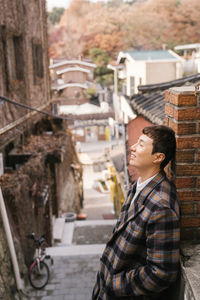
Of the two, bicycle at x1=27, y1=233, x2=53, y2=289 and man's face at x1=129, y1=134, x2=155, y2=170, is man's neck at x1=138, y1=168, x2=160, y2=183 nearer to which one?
man's face at x1=129, y1=134, x2=155, y2=170

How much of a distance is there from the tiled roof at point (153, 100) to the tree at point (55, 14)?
53.9 m

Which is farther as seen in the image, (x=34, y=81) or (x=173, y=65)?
(x=173, y=65)

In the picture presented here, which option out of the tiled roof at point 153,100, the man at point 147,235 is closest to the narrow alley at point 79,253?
the tiled roof at point 153,100

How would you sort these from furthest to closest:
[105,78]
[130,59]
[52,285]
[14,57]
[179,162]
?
[105,78] < [130,59] < [14,57] < [52,285] < [179,162]

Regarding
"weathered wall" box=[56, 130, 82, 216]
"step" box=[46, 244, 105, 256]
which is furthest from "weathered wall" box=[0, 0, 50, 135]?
"step" box=[46, 244, 105, 256]

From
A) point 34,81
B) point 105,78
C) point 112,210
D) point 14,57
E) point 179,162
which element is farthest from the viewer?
point 105,78

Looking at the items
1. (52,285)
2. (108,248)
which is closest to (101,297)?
(108,248)

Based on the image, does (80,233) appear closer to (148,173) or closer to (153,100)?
(153,100)

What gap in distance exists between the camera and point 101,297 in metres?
2.41

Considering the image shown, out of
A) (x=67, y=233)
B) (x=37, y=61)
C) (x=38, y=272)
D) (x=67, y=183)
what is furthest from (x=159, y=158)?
(x=67, y=183)

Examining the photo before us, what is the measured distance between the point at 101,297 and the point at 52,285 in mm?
3989

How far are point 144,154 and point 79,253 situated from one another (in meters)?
5.84

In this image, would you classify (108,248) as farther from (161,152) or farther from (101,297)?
(161,152)

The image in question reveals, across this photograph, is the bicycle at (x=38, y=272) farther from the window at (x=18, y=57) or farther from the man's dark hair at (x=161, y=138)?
the window at (x=18, y=57)
